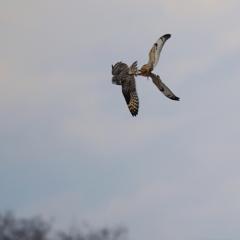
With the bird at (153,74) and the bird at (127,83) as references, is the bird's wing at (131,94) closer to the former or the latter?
the bird at (127,83)

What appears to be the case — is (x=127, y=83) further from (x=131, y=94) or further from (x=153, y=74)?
(x=153, y=74)

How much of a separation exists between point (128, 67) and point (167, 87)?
2995 mm

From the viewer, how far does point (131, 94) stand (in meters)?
43.3

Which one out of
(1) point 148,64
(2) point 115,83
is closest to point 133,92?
(2) point 115,83

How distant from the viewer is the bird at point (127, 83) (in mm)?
42531

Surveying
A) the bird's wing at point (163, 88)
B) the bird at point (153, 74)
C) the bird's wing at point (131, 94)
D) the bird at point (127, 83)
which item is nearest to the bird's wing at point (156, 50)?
the bird at point (153, 74)

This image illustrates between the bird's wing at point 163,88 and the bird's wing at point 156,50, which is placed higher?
the bird's wing at point 156,50

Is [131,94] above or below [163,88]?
above

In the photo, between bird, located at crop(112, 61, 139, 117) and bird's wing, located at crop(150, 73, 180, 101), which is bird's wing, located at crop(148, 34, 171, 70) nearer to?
bird's wing, located at crop(150, 73, 180, 101)

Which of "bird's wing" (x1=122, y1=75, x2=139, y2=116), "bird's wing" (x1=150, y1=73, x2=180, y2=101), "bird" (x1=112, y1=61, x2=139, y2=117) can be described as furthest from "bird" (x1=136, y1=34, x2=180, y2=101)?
"bird's wing" (x1=122, y1=75, x2=139, y2=116)

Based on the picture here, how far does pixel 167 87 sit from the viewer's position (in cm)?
4016

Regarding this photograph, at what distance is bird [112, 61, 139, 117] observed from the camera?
140 feet

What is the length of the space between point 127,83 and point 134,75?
145cm

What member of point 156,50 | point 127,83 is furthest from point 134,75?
point 156,50
